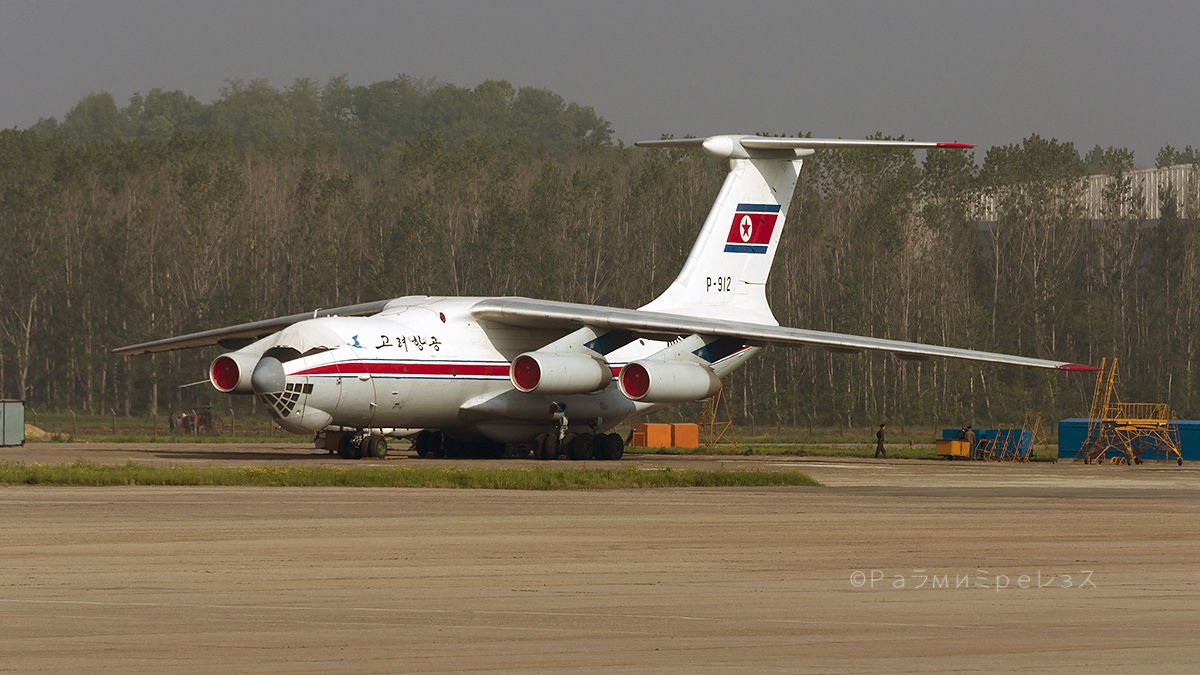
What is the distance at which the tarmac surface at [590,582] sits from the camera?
8656 mm

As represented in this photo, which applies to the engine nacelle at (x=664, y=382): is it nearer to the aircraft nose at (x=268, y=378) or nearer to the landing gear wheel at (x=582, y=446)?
the landing gear wheel at (x=582, y=446)

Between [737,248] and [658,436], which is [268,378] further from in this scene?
[658,436]

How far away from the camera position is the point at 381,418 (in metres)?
31.9

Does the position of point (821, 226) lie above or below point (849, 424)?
above

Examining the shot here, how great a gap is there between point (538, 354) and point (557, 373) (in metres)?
0.48

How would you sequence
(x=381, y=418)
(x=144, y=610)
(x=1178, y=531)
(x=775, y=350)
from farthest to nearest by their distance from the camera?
(x=775, y=350)
(x=381, y=418)
(x=1178, y=531)
(x=144, y=610)

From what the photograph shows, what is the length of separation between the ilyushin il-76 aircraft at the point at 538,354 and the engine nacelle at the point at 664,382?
0.04 metres

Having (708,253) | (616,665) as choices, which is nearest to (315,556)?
Result: (616,665)

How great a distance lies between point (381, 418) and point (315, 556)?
18.5 metres

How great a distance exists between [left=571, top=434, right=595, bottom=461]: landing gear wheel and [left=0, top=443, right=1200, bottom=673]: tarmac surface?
40.0ft

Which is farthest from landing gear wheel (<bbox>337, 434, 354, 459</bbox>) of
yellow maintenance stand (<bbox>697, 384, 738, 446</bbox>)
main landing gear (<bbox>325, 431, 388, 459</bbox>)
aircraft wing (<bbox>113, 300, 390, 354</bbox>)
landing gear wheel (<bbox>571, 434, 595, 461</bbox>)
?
yellow maintenance stand (<bbox>697, 384, 738, 446</bbox>)

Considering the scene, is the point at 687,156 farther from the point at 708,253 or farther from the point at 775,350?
the point at 708,253

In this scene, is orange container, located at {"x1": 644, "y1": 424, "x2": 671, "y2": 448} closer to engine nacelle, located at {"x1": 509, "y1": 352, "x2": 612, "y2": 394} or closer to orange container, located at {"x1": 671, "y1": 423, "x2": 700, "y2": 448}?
orange container, located at {"x1": 671, "y1": 423, "x2": 700, "y2": 448}

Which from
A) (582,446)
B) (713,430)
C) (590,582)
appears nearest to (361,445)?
(582,446)
